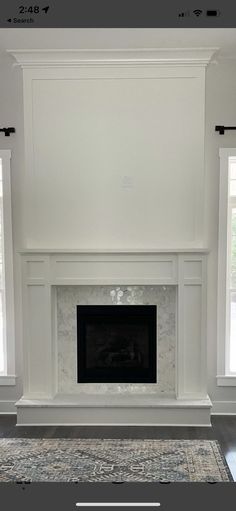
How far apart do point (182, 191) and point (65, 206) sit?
961 millimetres

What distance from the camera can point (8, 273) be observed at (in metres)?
4.05

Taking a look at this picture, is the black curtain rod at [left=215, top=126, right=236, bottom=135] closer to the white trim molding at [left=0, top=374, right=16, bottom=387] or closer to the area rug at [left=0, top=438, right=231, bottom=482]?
the area rug at [left=0, top=438, right=231, bottom=482]

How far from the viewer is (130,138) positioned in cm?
383

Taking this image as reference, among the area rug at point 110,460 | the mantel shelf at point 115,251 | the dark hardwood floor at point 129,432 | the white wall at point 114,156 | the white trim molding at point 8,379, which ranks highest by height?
the white wall at point 114,156

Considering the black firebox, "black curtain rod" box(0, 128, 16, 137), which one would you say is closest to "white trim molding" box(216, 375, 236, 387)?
the black firebox

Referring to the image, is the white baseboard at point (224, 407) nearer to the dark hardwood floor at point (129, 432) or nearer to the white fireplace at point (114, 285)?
the dark hardwood floor at point (129, 432)

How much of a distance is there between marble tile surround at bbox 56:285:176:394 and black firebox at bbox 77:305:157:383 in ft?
0.15

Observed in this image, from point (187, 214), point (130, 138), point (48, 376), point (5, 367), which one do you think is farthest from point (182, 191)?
point (5, 367)

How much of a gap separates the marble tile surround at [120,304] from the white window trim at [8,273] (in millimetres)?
404

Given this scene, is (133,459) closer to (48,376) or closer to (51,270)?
(48,376)

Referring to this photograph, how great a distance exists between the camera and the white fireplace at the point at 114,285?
381 cm

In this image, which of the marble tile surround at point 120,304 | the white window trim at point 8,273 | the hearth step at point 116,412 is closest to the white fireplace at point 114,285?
the hearth step at point 116,412

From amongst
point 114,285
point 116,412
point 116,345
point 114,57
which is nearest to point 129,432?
point 116,412

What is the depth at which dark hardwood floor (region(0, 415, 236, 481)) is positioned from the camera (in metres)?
3.59
